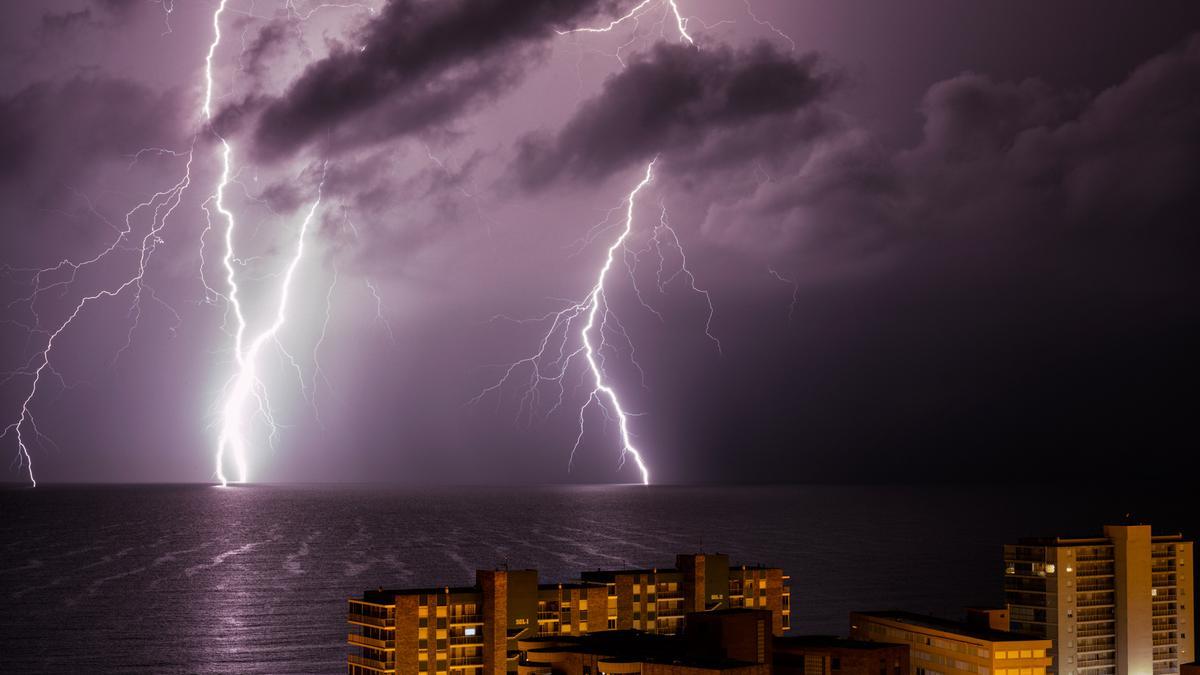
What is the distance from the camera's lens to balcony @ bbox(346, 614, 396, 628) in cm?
5288

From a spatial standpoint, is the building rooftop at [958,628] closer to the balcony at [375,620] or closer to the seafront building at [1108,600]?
the seafront building at [1108,600]

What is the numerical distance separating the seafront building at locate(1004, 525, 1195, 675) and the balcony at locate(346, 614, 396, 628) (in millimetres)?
34854

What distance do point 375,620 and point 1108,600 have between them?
134 ft

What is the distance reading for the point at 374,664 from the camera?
53625 mm

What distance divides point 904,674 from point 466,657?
1730 cm

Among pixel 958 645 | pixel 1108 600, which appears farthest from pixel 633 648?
pixel 1108 600

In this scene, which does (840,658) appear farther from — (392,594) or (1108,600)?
(1108,600)

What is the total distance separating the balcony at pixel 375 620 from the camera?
52875 millimetres

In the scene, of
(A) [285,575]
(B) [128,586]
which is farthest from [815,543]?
(B) [128,586]

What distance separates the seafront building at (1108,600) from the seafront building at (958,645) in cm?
1261

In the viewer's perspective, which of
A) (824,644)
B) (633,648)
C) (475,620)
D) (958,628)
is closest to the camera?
(633,648)

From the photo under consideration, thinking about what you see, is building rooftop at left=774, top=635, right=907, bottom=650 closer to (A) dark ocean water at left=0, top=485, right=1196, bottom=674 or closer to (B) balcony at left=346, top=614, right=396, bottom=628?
(B) balcony at left=346, top=614, right=396, bottom=628

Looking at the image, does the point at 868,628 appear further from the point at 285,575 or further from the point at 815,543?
the point at 815,543

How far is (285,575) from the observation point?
382 feet
